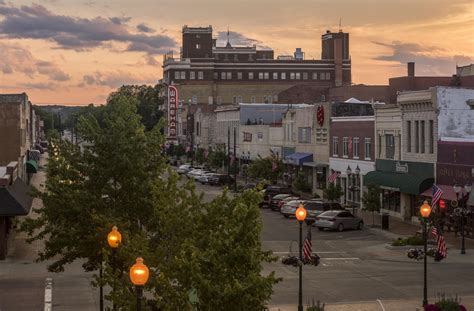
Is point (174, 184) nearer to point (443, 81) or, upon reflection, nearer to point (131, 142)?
point (131, 142)

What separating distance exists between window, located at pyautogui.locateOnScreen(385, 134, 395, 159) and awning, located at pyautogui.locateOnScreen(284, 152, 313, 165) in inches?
734

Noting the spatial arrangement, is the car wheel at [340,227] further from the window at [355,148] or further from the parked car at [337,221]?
the window at [355,148]

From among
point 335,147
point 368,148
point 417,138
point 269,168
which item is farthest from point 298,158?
point 417,138

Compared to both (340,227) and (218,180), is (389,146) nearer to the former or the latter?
(340,227)

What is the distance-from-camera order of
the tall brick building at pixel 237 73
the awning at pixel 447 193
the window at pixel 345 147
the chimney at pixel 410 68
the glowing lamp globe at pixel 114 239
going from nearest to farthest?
the glowing lamp globe at pixel 114 239 < the awning at pixel 447 193 < the window at pixel 345 147 < the chimney at pixel 410 68 < the tall brick building at pixel 237 73

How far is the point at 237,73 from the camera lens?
190250 mm

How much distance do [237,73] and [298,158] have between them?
356ft

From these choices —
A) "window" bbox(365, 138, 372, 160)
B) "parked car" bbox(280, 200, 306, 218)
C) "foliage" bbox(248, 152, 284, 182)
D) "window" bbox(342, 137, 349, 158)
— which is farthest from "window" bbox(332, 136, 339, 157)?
"parked car" bbox(280, 200, 306, 218)

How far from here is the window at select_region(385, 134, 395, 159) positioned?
62.3 m

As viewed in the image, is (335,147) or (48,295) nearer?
(48,295)

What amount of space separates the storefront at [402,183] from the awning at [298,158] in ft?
56.4

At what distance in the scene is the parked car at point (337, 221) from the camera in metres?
54.1

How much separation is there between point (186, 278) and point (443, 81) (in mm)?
79761

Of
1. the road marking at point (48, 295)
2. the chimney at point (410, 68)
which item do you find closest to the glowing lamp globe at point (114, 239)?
the road marking at point (48, 295)
